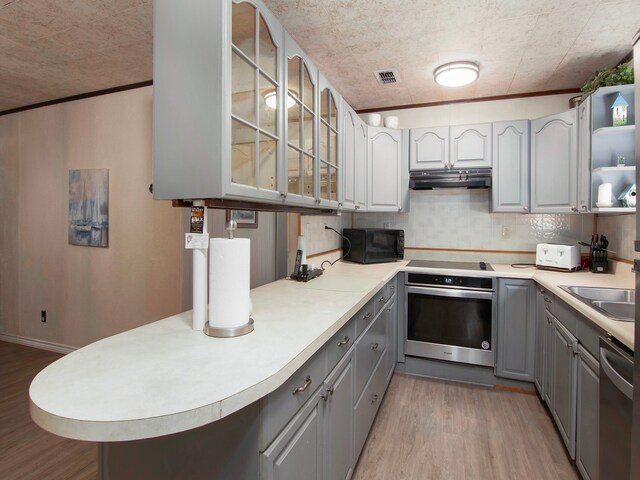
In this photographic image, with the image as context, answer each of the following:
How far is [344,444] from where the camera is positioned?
156 cm

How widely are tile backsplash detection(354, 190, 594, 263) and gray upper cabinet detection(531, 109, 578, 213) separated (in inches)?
15.5

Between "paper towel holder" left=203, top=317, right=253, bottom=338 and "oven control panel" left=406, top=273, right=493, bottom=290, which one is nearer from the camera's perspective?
"paper towel holder" left=203, top=317, right=253, bottom=338

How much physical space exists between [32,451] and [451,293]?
2.96m

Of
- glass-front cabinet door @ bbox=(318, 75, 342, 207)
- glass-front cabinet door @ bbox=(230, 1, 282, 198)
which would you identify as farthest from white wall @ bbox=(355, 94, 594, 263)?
glass-front cabinet door @ bbox=(230, 1, 282, 198)

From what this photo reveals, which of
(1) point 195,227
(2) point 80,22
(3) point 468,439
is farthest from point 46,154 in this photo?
(3) point 468,439

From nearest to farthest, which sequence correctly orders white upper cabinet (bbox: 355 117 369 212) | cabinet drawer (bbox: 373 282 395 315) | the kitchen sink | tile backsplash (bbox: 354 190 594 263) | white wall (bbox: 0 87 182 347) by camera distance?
the kitchen sink → cabinet drawer (bbox: 373 282 395 315) → white upper cabinet (bbox: 355 117 369 212) → white wall (bbox: 0 87 182 347) → tile backsplash (bbox: 354 190 594 263)

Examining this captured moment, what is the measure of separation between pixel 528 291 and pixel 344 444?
6.20ft

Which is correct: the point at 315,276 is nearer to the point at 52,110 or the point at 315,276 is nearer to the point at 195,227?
the point at 195,227

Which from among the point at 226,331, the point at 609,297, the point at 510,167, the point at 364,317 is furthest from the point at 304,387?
the point at 510,167

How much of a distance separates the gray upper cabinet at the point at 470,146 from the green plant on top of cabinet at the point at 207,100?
2319 millimetres

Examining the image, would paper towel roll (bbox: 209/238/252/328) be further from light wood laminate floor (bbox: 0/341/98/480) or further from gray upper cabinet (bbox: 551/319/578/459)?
gray upper cabinet (bbox: 551/319/578/459)

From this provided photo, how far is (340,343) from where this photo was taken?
4.86 ft

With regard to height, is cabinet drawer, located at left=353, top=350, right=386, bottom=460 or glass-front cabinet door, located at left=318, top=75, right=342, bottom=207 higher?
glass-front cabinet door, located at left=318, top=75, right=342, bottom=207

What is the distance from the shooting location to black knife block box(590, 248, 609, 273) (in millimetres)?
2613
